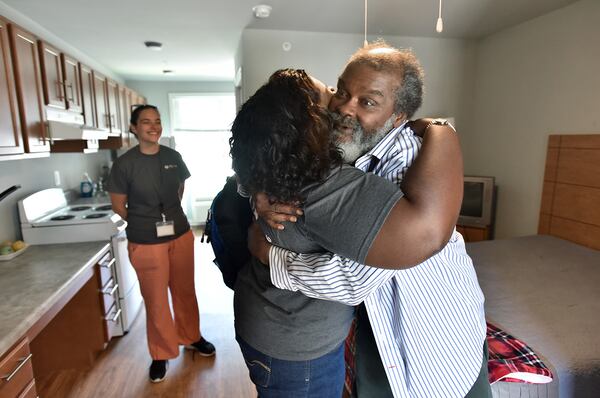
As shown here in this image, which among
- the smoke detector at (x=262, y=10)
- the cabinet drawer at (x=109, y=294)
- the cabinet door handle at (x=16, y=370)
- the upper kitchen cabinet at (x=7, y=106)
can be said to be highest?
the smoke detector at (x=262, y=10)

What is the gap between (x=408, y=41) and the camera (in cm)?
321

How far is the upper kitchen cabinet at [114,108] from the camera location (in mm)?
3281

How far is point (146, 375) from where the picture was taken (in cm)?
211

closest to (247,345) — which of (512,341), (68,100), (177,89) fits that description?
(512,341)

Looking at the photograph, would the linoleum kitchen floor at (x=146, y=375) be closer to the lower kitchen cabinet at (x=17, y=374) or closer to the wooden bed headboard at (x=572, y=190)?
the lower kitchen cabinet at (x=17, y=374)

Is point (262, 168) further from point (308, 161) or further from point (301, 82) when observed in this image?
point (301, 82)

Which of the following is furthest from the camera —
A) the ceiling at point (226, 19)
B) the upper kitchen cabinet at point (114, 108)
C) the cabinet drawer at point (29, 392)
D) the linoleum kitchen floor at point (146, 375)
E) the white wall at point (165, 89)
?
the white wall at point (165, 89)

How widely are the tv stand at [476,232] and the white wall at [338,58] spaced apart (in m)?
1.06

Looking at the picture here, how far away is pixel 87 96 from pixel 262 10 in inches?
61.2

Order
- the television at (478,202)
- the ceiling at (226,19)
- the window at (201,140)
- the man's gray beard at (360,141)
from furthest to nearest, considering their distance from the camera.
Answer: the window at (201,140) < the television at (478,202) < the ceiling at (226,19) < the man's gray beard at (360,141)

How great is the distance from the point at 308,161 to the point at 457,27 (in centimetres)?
300

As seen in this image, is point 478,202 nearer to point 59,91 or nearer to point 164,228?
point 164,228

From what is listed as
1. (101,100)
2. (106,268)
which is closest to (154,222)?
(106,268)

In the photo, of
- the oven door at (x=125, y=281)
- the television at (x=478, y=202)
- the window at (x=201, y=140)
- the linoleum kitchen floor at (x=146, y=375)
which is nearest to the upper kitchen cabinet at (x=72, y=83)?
the oven door at (x=125, y=281)
